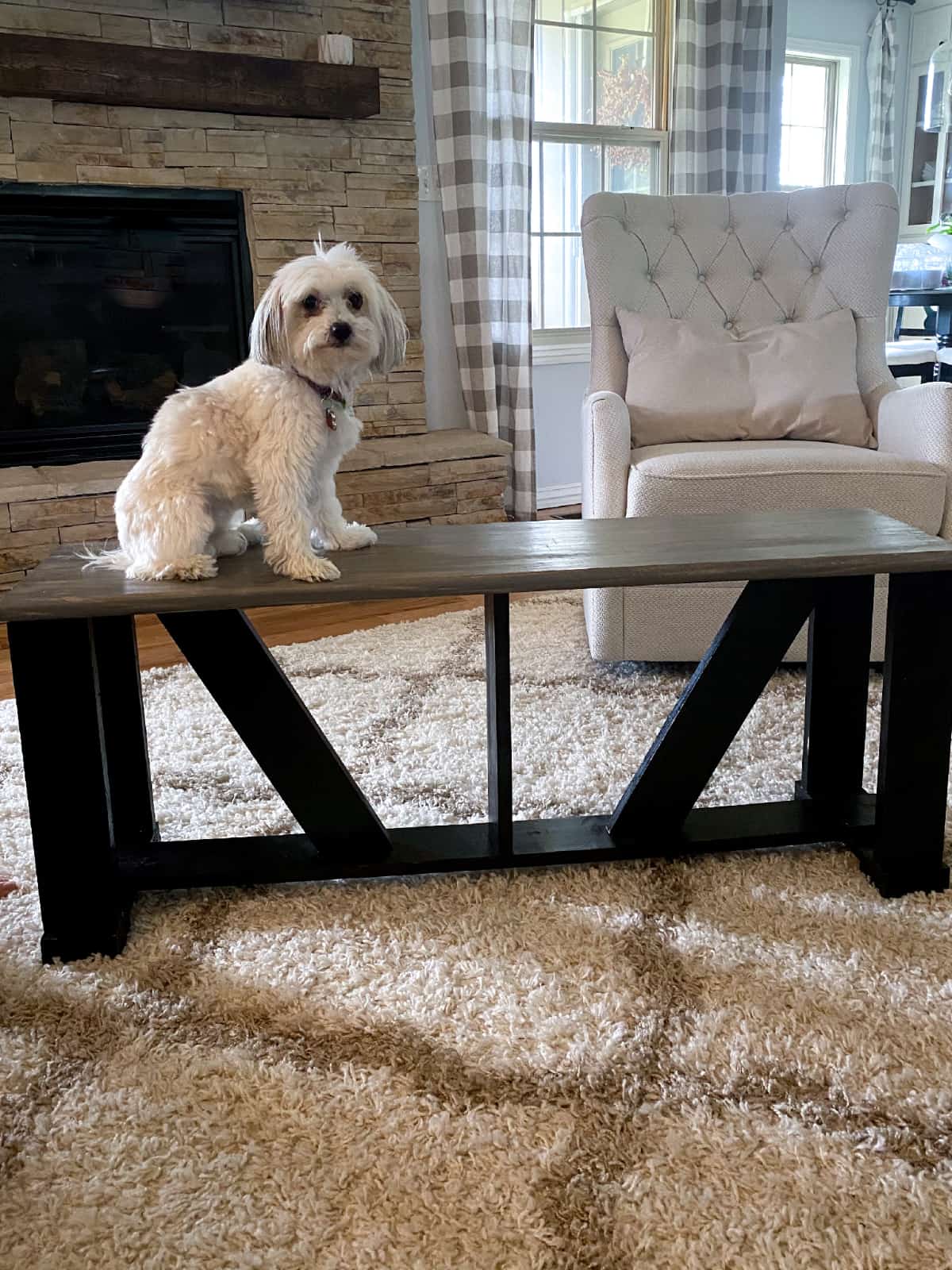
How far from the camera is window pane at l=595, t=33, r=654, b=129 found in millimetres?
4465

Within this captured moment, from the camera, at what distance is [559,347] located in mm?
4547

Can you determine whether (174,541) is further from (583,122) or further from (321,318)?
(583,122)

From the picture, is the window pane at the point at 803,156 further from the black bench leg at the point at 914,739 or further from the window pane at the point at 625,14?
the black bench leg at the point at 914,739

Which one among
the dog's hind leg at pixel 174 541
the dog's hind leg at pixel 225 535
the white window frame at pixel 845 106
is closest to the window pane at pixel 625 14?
the white window frame at pixel 845 106

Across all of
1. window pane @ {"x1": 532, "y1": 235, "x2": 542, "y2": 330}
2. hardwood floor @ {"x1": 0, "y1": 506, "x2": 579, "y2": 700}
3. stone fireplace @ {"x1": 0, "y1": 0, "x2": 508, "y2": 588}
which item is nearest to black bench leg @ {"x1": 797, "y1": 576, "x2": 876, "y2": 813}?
hardwood floor @ {"x1": 0, "y1": 506, "x2": 579, "y2": 700}

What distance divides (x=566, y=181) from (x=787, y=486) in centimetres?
272

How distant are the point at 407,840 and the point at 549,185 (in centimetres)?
357

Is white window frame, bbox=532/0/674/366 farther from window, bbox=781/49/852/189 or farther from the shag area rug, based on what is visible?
the shag area rug

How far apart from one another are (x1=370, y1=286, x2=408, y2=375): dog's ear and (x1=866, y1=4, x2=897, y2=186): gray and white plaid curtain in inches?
227

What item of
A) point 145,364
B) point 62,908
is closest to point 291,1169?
point 62,908

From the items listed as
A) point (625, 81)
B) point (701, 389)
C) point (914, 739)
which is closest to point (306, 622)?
point (701, 389)

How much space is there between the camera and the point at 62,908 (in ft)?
4.62

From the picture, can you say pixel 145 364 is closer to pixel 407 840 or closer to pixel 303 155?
pixel 303 155

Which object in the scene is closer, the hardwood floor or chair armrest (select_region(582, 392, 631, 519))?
chair armrest (select_region(582, 392, 631, 519))
